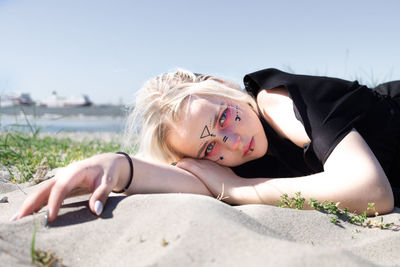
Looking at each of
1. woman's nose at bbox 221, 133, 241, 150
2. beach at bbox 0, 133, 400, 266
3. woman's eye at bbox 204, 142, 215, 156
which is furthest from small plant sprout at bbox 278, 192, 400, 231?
woman's eye at bbox 204, 142, 215, 156

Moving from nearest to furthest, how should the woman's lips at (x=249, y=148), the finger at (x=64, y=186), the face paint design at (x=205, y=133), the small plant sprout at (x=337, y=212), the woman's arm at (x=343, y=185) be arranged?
the finger at (x=64, y=186), the small plant sprout at (x=337, y=212), the woman's arm at (x=343, y=185), the face paint design at (x=205, y=133), the woman's lips at (x=249, y=148)

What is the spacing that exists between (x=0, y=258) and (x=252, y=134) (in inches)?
66.8

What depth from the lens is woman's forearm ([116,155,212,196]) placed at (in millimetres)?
2170

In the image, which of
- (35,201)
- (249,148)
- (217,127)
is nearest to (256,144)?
(249,148)

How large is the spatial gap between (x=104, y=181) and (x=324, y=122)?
1.32 m

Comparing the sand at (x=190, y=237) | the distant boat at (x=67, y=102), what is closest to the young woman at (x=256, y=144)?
the sand at (x=190, y=237)

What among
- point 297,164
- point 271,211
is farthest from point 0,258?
point 297,164

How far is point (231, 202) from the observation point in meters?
2.37

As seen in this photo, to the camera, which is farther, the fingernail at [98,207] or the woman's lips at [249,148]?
the woman's lips at [249,148]

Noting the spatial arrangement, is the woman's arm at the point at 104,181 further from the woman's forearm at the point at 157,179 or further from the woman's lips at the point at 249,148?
the woman's lips at the point at 249,148

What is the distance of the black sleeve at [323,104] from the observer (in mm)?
2273

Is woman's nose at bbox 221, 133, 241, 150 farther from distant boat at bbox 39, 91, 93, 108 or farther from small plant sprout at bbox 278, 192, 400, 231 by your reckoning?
distant boat at bbox 39, 91, 93, 108

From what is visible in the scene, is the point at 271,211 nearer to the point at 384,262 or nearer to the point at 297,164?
the point at 384,262

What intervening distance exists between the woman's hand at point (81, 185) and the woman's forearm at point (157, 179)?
10 centimetres
